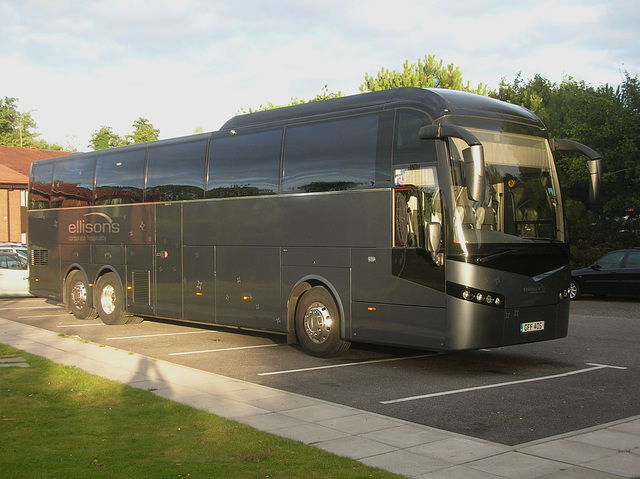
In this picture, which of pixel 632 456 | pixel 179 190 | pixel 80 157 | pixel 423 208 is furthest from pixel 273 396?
pixel 80 157

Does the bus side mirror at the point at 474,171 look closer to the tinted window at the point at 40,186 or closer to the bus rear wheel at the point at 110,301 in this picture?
the bus rear wheel at the point at 110,301

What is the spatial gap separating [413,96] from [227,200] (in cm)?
441

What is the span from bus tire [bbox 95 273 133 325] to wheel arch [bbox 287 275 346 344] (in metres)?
5.71

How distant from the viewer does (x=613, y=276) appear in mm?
22672

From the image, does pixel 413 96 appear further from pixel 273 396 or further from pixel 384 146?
pixel 273 396

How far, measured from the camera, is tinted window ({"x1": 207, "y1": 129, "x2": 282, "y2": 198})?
13273 mm

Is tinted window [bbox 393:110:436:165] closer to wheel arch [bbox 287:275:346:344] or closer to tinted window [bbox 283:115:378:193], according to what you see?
tinted window [bbox 283:115:378:193]

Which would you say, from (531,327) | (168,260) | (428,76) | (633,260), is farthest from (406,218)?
(428,76)

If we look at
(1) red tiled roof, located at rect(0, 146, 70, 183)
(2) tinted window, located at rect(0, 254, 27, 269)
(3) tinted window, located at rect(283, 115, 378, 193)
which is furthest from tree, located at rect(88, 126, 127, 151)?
(3) tinted window, located at rect(283, 115, 378, 193)

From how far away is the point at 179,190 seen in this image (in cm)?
1541

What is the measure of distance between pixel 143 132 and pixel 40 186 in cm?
7726

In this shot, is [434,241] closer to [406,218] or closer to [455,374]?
[406,218]

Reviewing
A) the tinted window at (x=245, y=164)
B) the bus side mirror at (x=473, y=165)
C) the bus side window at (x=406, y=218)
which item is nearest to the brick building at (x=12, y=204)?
the tinted window at (x=245, y=164)

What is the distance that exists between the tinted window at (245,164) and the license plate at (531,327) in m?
4.69
